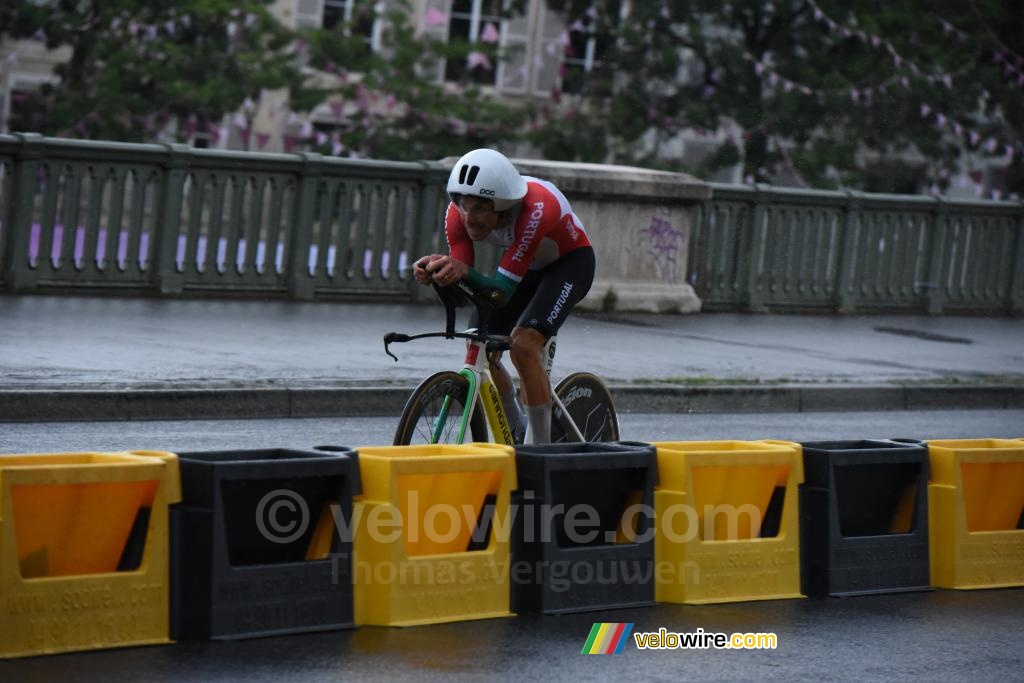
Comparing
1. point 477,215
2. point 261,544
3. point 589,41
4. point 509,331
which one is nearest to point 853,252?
point 509,331

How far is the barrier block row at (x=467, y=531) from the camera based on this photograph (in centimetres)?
595

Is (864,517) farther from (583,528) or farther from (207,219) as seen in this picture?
(207,219)

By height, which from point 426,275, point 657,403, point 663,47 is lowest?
point 657,403

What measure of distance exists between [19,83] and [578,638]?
37.6 meters

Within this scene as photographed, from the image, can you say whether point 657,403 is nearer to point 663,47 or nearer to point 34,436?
point 34,436

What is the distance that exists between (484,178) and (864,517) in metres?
2.15

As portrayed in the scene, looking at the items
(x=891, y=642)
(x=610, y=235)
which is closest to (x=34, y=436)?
(x=891, y=642)

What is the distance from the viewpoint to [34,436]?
33.6 ft

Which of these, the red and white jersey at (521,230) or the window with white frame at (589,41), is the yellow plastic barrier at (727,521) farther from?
the window with white frame at (589,41)

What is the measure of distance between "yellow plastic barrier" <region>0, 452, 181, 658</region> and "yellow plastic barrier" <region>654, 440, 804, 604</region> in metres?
2.03

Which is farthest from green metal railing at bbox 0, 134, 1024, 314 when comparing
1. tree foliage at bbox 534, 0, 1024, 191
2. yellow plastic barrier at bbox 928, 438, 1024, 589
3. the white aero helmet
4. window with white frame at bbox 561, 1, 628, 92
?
window with white frame at bbox 561, 1, 628, 92

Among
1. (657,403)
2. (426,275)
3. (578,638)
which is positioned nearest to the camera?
(578,638)

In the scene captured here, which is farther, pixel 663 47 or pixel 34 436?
pixel 663 47

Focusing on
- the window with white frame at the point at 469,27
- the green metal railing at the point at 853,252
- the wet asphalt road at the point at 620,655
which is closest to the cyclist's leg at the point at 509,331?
the wet asphalt road at the point at 620,655
